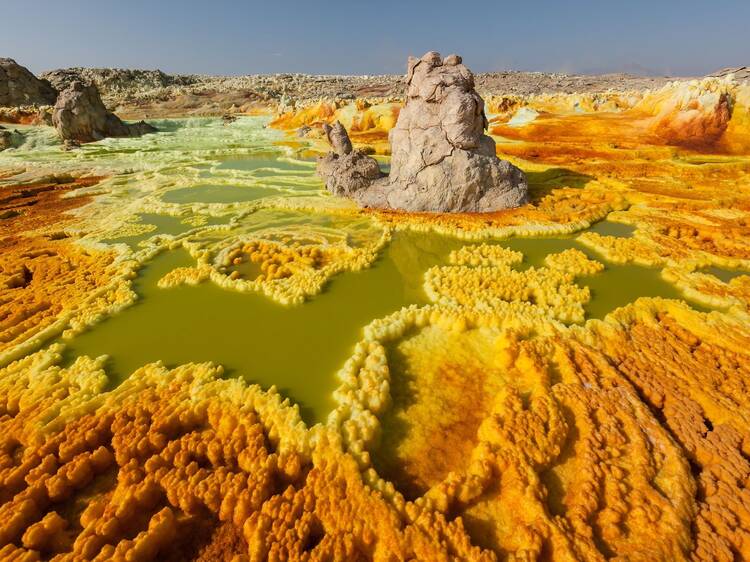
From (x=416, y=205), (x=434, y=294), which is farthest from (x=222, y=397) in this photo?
(x=416, y=205)

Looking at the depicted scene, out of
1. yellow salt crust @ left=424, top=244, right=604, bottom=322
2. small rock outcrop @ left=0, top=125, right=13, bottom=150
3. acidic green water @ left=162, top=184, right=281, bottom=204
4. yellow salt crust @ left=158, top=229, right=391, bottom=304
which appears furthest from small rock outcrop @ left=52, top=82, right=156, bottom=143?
yellow salt crust @ left=424, top=244, right=604, bottom=322

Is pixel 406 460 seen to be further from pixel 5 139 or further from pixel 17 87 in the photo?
pixel 17 87

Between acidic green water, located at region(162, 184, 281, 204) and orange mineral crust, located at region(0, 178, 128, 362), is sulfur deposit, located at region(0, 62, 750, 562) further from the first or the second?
Answer: acidic green water, located at region(162, 184, 281, 204)

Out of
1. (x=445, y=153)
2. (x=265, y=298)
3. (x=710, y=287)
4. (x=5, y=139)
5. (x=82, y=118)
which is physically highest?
(x=82, y=118)

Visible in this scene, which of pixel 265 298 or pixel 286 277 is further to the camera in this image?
pixel 286 277

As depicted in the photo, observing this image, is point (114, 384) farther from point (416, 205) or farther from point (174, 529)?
point (416, 205)

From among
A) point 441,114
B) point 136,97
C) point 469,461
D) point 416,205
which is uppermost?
point 136,97

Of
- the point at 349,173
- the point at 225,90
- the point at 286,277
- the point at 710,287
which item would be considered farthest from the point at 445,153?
the point at 225,90
